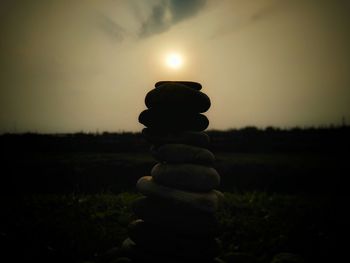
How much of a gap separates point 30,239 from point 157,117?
15.9ft

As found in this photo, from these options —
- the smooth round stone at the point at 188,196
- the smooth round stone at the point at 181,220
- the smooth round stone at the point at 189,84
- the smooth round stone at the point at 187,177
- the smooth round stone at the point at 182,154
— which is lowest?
the smooth round stone at the point at 181,220

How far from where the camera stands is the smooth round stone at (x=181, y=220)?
239 inches

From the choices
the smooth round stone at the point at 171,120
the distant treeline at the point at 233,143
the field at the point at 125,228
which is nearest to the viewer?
the smooth round stone at the point at 171,120

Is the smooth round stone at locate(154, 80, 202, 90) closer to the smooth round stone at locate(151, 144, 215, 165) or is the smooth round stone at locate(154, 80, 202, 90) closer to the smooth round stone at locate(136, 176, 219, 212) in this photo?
the smooth round stone at locate(151, 144, 215, 165)

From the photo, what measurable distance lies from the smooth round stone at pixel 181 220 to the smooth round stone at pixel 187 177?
0.44 m

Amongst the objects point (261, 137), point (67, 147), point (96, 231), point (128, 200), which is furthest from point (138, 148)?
point (96, 231)

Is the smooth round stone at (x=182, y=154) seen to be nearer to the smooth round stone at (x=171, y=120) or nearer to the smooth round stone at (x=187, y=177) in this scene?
the smooth round stone at (x=187, y=177)

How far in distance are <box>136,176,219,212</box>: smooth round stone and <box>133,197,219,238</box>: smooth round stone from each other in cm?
14

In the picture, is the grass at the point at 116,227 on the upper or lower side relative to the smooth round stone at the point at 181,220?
lower

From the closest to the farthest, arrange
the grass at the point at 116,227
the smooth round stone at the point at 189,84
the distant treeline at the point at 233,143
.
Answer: the smooth round stone at the point at 189,84 < the grass at the point at 116,227 < the distant treeline at the point at 233,143

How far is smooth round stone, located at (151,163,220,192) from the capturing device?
20.5 ft

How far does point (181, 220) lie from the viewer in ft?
19.9

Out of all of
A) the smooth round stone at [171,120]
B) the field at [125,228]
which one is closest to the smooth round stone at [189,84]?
the smooth round stone at [171,120]

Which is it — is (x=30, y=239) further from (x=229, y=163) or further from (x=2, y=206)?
(x=229, y=163)
